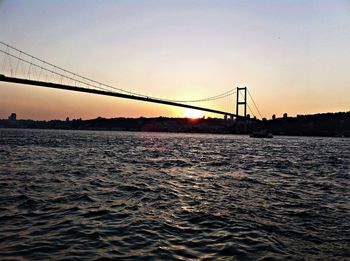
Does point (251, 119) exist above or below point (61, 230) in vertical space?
above

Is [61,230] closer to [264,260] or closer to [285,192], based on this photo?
[264,260]

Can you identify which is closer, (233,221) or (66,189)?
(233,221)

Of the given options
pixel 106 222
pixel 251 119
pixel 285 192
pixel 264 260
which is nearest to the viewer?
pixel 264 260

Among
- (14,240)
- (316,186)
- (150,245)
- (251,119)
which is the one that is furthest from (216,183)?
(251,119)

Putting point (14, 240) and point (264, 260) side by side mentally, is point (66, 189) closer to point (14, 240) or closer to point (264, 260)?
point (14, 240)

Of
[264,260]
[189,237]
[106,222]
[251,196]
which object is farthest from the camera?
[251,196]

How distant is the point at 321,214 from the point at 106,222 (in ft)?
18.6

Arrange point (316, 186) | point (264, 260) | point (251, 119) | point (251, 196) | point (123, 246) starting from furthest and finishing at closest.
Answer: point (251, 119) → point (316, 186) → point (251, 196) → point (123, 246) → point (264, 260)

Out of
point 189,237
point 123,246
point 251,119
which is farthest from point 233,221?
point 251,119

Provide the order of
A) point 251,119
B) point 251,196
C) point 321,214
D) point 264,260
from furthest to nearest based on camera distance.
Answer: point 251,119 < point 251,196 < point 321,214 < point 264,260

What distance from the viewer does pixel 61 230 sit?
6.45m

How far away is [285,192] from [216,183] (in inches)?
115

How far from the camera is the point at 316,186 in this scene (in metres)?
13.1

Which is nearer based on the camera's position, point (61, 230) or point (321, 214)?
point (61, 230)
